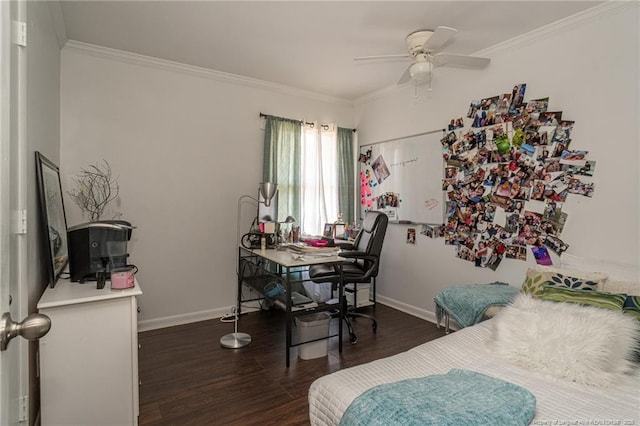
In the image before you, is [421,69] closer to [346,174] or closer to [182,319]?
[346,174]

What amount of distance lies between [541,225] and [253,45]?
284cm

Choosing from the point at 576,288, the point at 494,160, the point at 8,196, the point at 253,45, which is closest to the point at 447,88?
the point at 494,160

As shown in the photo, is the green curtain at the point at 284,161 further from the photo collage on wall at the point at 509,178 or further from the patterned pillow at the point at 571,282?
the patterned pillow at the point at 571,282

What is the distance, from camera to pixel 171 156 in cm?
337

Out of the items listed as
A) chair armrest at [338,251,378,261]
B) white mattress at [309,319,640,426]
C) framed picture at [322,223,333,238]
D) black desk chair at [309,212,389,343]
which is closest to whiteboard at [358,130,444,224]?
black desk chair at [309,212,389,343]

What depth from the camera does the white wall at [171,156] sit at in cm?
300

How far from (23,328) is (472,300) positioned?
2.45 m

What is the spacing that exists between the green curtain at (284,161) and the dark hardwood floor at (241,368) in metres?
1.29

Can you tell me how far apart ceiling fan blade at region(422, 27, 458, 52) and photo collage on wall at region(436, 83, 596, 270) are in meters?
0.97

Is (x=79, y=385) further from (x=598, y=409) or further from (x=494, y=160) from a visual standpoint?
(x=494, y=160)

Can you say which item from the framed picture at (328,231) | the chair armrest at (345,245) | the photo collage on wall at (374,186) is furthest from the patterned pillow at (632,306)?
the framed picture at (328,231)

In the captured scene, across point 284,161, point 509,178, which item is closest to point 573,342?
point 509,178

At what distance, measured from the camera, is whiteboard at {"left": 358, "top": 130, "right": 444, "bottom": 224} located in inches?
137

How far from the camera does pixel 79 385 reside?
1647 mm
